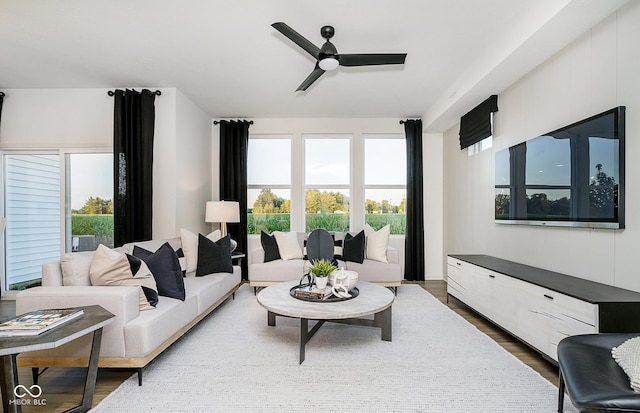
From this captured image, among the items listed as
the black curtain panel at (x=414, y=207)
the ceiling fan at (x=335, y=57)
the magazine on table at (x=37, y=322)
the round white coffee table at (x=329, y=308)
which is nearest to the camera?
the magazine on table at (x=37, y=322)

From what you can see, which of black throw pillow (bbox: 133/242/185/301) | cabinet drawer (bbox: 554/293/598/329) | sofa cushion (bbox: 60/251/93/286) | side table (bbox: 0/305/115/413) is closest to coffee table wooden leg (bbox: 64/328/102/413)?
side table (bbox: 0/305/115/413)

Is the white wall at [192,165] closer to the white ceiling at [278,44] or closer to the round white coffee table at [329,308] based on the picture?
the white ceiling at [278,44]

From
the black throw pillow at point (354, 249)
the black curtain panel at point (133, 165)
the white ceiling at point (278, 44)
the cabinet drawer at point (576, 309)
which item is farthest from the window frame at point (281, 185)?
the cabinet drawer at point (576, 309)

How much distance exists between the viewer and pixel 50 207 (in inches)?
182

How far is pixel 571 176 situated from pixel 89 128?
547 cm

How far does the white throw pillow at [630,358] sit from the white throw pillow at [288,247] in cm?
372

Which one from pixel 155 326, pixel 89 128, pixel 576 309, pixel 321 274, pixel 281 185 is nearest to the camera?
pixel 576 309

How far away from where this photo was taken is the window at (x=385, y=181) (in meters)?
5.83

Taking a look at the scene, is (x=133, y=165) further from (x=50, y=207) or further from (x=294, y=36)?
(x=294, y=36)

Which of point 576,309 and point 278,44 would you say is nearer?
point 576,309

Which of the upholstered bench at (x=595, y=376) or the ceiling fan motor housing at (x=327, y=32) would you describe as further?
the ceiling fan motor housing at (x=327, y=32)

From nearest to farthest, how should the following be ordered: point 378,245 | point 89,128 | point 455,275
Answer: point 455,275 → point 89,128 → point 378,245

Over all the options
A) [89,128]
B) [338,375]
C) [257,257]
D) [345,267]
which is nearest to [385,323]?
[338,375]

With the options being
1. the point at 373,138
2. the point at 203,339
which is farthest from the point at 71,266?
the point at 373,138
